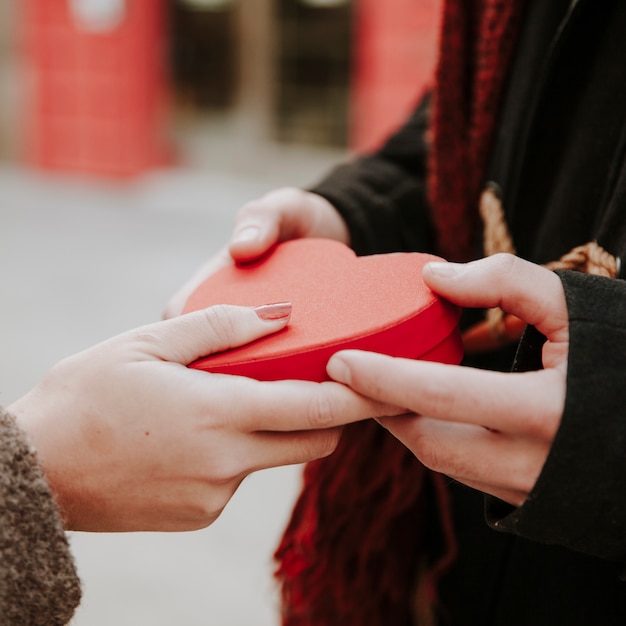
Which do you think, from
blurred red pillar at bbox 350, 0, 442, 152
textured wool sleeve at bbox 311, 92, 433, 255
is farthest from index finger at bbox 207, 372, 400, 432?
blurred red pillar at bbox 350, 0, 442, 152

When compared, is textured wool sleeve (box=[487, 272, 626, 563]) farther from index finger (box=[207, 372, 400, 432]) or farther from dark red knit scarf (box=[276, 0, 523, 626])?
dark red knit scarf (box=[276, 0, 523, 626])

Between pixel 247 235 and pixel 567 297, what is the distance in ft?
1.25

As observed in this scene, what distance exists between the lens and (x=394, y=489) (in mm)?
949

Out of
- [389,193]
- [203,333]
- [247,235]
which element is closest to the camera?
[203,333]

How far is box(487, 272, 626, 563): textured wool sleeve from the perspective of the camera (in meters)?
0.53

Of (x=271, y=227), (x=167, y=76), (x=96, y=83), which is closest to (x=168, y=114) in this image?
(x=167, y=76)

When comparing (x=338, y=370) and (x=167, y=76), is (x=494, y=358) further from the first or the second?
(x=167, y=76)

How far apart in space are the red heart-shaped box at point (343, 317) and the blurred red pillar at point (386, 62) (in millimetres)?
3593

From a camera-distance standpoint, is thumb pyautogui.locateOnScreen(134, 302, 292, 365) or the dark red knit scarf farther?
the dark red knit scarf

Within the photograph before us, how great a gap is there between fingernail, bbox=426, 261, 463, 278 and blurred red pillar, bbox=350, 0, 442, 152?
145 inches

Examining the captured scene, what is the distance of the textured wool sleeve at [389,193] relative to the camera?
100cm

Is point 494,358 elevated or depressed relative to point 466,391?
depressed

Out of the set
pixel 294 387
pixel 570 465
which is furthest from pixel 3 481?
pixel 570 465

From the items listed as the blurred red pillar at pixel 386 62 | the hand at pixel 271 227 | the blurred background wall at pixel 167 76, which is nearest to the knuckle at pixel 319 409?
the hand at pixel 271 227
